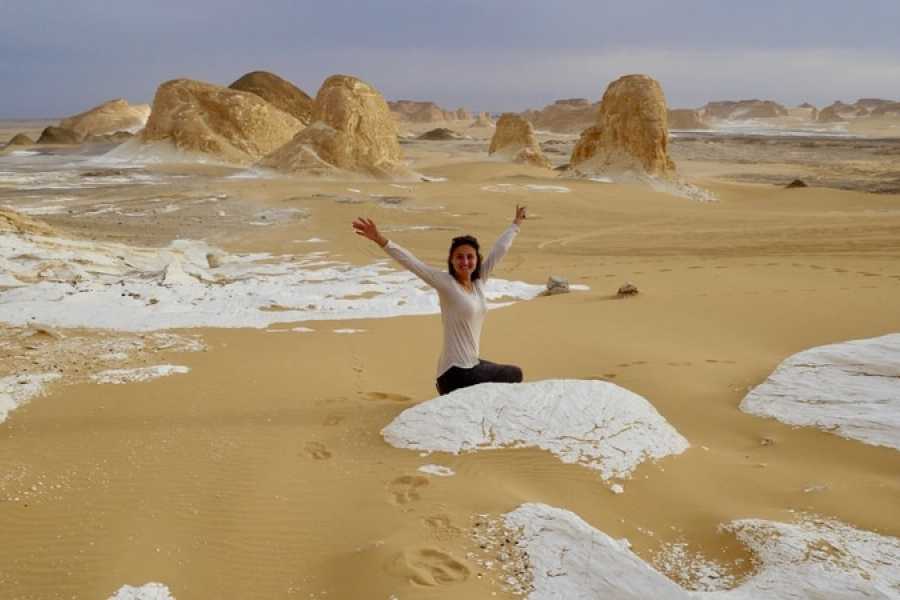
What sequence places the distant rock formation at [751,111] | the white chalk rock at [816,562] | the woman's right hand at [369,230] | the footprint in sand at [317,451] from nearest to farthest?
1. the white chalk rock at [816,562]
2. the footprint in sand at [317,451]
3. the woman's right hand at [369,230]
4. the distant rock formation at [751,111]

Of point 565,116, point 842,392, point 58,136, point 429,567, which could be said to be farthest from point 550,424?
point 565,116

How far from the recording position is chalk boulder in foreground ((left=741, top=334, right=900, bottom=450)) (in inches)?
135

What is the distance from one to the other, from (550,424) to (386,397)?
4.53 ft

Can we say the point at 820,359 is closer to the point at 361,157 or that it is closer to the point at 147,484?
the point at 147,484

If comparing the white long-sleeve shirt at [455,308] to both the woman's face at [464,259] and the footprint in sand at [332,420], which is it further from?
the footprint in sand at [332,420]

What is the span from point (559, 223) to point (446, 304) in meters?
11.6

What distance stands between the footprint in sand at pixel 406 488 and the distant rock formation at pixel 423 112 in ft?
336

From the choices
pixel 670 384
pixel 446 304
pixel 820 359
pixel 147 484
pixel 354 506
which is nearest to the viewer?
pixel 354 506

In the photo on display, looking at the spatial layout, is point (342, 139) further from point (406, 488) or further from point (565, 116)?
point (565, 116)

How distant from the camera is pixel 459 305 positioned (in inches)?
148

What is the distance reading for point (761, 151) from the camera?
1868 inches

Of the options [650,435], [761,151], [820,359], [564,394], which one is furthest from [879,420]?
[761,151]

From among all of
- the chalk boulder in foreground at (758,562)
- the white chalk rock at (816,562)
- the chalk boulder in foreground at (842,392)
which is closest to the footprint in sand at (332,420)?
the chalk boulder in foreground at (758,562)

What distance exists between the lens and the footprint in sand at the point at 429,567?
218 cm
